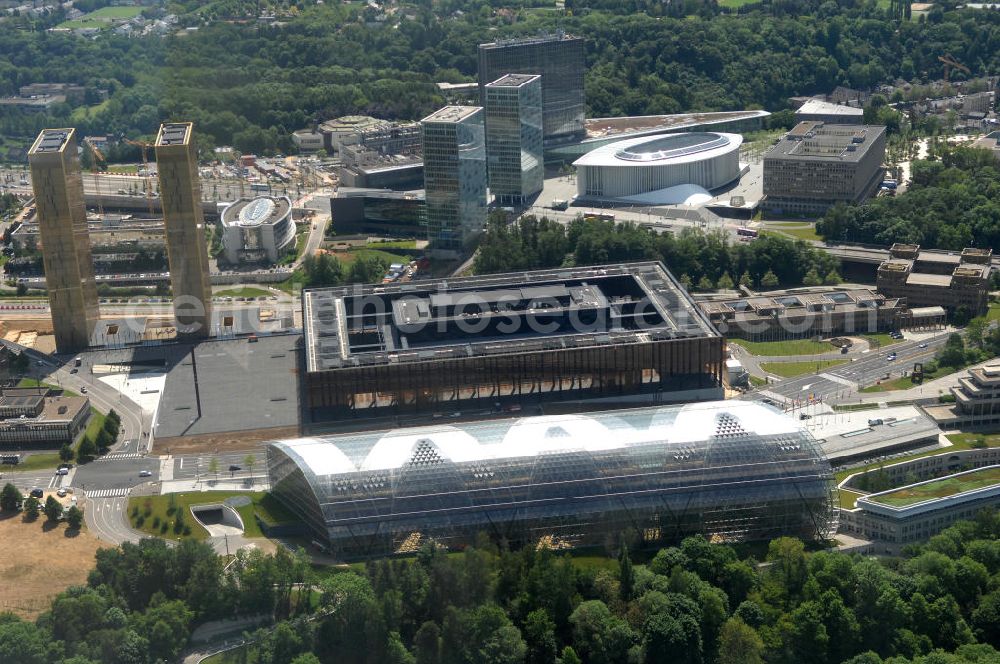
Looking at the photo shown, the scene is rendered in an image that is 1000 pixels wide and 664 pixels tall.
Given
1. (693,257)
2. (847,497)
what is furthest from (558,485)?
(693,257)

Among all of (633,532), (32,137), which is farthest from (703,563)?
(32,137)

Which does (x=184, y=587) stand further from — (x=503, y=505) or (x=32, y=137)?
(x=32, y=137)

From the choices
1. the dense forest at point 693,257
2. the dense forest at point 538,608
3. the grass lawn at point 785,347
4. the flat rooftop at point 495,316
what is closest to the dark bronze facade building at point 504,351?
the flat rooftop at point 495,316

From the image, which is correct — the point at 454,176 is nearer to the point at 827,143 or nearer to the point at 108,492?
the point at 827,143

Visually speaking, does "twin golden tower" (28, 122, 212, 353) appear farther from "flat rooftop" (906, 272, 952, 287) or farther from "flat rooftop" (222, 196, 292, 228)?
"flat rooftop" (906, 272, 952, 287)

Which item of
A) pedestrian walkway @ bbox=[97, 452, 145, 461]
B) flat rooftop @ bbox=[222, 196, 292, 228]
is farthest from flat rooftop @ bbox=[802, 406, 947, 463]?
flat rooftop @ bbox=[222, 196, 292, 228]
